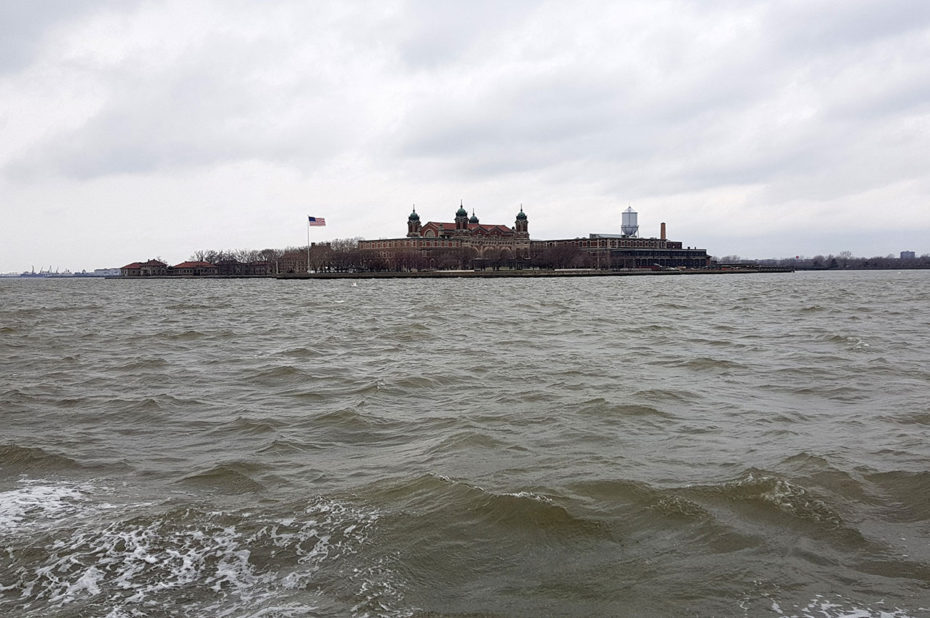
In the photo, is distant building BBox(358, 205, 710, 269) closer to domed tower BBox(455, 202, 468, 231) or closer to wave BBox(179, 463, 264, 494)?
domed tower BBox(455, 202, 468, 231)

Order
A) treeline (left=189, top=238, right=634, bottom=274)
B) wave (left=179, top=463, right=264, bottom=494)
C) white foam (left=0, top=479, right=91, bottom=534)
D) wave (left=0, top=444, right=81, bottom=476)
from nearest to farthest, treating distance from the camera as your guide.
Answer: white foam (left=0, top=479, right=91, bottom=534) < wave (left=179, top=463, right=264, bottom=494) < wave (left=0, top=444, right=81, bottom=476) < treeline (left=189, top=238, right=634, bottom=274)

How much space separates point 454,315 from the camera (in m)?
32.2

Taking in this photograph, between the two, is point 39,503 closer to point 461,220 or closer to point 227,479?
point 227,479

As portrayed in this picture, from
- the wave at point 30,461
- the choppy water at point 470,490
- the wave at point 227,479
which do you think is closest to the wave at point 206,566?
the choppy water at point 470,490

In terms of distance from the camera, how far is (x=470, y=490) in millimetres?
6398

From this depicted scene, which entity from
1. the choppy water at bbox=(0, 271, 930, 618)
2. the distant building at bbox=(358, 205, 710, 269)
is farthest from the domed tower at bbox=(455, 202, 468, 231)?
Result: the choppy water at bbox=(0, 271, 930, 618)

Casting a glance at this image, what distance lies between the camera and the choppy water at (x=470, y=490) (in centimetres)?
449

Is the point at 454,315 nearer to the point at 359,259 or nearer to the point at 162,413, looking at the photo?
the point at 162,413

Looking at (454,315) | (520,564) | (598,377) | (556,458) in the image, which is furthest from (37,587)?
(454,315)

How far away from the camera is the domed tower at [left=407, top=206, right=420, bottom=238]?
181000mm

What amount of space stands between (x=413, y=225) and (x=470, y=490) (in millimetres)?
178534

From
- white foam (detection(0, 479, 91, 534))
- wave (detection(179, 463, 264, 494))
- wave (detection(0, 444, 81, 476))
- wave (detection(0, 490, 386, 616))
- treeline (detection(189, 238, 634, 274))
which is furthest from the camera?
treeline (detection(189, 238, 634, 274))

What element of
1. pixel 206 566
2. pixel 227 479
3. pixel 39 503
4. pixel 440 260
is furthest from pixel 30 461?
pixel 440 260

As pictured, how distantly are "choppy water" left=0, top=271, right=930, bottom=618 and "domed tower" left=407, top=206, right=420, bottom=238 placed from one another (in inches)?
6611
